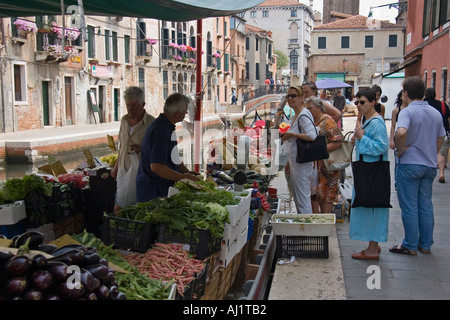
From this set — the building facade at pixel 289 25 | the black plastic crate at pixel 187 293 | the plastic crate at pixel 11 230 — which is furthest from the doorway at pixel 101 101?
the building facade at pixel 289 25

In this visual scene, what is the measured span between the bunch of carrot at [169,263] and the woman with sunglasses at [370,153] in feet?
6.93

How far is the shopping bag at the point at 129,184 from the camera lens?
522cm

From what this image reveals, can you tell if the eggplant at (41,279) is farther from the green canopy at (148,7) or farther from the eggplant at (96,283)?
the green canopy at (148,7)

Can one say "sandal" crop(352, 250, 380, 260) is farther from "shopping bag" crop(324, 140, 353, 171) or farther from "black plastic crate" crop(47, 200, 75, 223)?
"black plastic crate" crop(47, 200, 75, 223)

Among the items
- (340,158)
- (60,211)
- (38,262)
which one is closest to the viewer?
(38,262)

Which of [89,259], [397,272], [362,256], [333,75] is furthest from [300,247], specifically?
[333,75]

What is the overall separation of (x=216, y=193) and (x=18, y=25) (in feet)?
66.1

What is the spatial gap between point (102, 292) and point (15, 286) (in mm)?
411

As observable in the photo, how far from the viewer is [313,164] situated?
245 inches

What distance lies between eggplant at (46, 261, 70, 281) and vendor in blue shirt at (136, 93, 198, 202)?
1968 millimetres

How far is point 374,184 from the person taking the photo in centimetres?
492

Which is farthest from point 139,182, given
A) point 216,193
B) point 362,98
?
point 362,98

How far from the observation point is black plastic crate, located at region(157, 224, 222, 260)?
11.9ft

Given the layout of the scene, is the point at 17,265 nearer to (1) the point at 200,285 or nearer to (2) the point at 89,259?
(2) the point at 89,259
